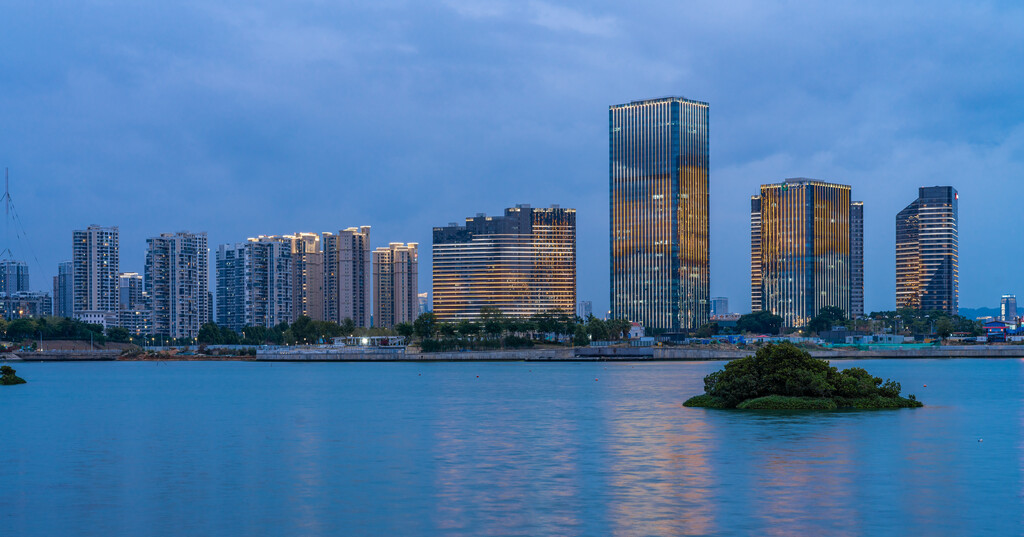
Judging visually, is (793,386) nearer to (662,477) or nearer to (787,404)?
(787,404)

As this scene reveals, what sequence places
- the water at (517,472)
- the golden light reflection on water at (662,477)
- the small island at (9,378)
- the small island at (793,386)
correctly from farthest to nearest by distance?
the small island at (9,378)
the small island at (793,386)
the water at (517,472)
the golden light reflection on water at (662,477)

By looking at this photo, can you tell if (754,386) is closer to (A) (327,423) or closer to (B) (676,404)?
(B) (676,404)

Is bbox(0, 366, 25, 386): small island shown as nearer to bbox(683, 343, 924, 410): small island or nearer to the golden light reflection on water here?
the golden light reflection on water

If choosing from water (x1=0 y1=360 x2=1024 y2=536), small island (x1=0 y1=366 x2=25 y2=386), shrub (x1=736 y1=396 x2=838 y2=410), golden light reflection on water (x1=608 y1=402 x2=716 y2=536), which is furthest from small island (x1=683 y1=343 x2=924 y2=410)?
small island (x1=0 y1=366 x2=25 y2=386)

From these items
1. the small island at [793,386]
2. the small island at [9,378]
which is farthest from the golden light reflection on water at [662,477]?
the small island at [9,378]

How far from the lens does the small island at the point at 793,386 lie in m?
63.2

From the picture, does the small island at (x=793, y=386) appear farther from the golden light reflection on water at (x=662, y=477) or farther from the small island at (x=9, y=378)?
the small island at (x=9, y=378)

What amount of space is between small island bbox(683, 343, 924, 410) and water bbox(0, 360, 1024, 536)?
238 centimetres

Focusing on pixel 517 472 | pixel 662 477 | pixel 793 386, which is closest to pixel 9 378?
pixel 793 386

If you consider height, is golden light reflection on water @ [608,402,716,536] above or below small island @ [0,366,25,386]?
above

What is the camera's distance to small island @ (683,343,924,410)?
207 feet

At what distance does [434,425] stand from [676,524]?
34337 mm

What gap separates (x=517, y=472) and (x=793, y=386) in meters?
29.7

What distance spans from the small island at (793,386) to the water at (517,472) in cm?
238
